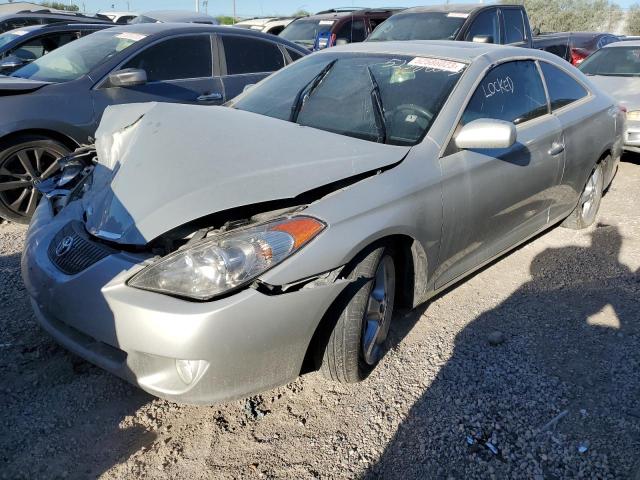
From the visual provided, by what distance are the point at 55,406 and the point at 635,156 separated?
7.90 m

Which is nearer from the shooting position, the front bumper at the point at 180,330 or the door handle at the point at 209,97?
the front bumper at the point at 180,330

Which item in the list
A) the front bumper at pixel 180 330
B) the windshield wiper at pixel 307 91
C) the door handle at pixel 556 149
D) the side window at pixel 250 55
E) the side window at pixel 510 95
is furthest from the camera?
the side window at pixel 250 55

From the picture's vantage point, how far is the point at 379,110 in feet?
10.4

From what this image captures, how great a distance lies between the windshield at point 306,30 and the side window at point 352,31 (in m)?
0.25

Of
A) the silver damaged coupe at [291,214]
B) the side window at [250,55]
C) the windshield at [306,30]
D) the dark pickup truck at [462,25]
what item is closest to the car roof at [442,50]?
the silver damaged coupe at [291,214]

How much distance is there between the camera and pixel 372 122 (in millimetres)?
3115

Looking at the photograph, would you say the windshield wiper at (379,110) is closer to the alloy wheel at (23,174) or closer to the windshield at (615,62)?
the alloy wheel at (23,174)

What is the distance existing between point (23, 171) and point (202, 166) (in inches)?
106

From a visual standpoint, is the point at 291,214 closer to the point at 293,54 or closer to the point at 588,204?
the point at 588,204

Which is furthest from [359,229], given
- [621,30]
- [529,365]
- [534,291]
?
[621,30]

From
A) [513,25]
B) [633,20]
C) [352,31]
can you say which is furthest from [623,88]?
[633,20]

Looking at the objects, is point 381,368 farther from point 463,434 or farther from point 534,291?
point 534,291

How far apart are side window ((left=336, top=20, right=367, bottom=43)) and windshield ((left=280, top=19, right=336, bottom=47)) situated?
9.8 inches

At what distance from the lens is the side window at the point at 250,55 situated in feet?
19.3
